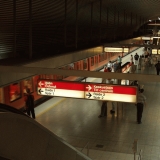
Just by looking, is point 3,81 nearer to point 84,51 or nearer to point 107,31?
point 84,51

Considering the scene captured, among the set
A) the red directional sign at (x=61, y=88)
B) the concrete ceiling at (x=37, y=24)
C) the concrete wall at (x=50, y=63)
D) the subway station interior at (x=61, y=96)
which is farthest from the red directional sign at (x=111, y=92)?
the concrete ceiling at (x=37, y=24)

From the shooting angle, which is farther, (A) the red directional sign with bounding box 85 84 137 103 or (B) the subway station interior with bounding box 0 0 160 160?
(A) the red directional sign with bounding box 85 84 137 103

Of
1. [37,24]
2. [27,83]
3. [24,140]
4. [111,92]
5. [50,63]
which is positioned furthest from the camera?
[27,83]

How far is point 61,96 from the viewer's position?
8.85 metres

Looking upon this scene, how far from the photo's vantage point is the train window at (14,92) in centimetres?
1355

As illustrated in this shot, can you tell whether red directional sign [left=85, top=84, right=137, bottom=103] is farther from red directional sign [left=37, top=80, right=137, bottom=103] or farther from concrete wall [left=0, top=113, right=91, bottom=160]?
concrete wall [left=0, top=113, right=91, bottom=160]

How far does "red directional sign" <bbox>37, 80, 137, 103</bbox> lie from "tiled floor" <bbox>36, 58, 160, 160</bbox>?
1941mm

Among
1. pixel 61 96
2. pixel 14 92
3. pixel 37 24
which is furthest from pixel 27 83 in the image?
pixel 61 96

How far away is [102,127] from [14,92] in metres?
4.18

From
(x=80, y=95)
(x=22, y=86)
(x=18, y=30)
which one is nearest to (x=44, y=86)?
(x=80, y=95)

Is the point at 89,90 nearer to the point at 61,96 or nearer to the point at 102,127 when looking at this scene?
the point at 61,96

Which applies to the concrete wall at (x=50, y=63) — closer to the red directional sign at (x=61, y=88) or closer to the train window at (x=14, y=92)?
the red directional sign at (x=61, y=88)

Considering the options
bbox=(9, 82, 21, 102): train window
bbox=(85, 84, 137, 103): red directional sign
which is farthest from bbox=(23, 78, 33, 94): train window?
bbox=(85, 84, 137, 103): red directional sign

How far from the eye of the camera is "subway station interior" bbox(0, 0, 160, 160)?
5438mm
